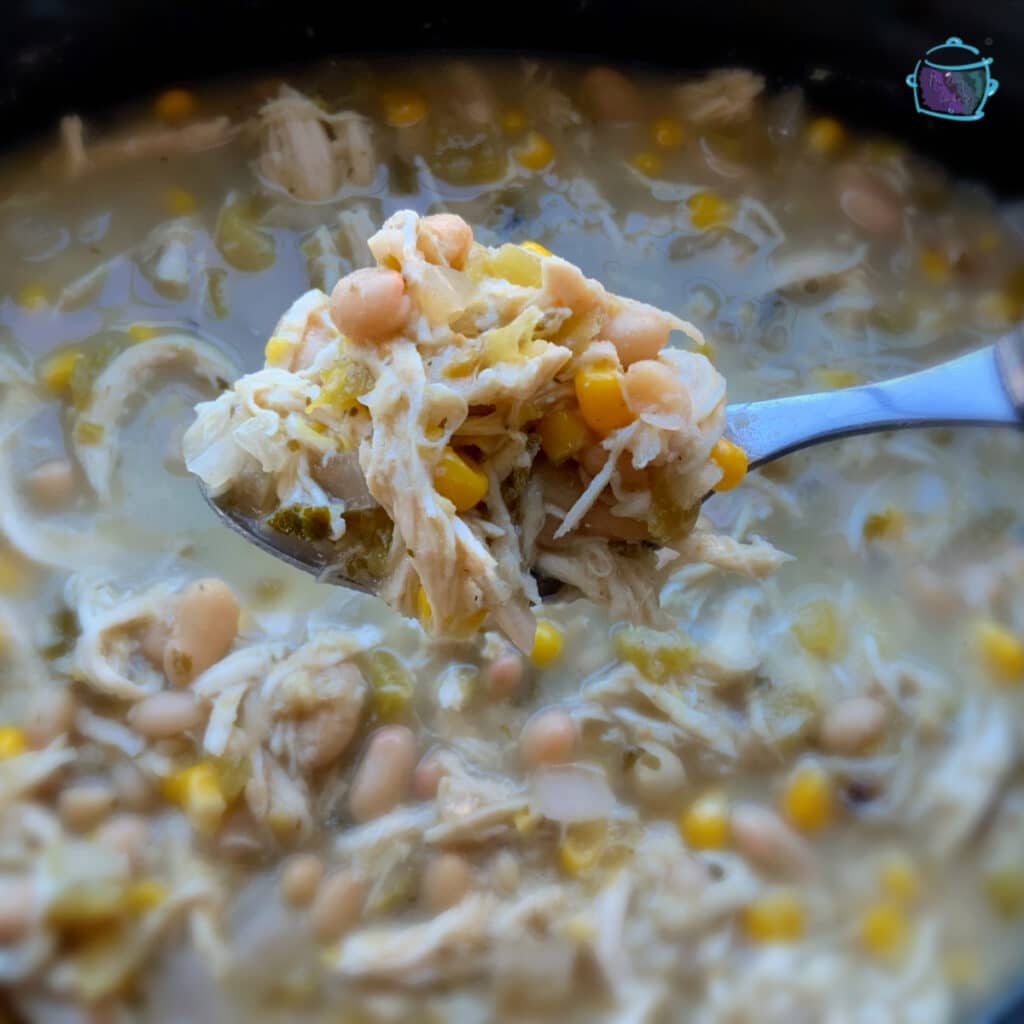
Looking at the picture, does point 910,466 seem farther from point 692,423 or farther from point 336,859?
point 336,859

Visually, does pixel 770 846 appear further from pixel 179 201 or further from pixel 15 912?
pixel 179 201

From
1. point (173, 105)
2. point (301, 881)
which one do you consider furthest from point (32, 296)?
point (301, 881)

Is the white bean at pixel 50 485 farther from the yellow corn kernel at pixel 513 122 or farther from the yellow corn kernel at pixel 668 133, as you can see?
the yellow corn kernel at pixel 668 133

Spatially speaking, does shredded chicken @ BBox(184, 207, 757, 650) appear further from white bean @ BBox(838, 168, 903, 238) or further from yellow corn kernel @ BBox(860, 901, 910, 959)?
white bean @ BBox(838, 168, 903, 238)

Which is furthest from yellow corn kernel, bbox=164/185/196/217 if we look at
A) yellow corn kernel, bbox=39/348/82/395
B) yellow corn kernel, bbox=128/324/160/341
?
yellow corn kernel, bbox=39/348/82/395

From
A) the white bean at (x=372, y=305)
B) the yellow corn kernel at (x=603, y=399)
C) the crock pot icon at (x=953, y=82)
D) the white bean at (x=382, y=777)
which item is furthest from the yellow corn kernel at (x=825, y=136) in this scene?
the white bean at (x=382, y=777)

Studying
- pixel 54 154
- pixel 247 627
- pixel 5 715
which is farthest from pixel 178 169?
pixel 5 715
